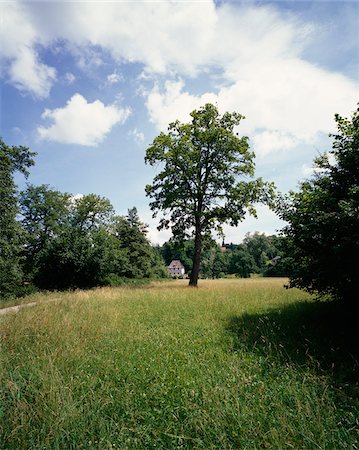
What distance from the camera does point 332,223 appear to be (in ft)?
20.0

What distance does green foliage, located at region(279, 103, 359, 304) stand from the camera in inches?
233

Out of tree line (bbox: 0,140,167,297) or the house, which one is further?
the house

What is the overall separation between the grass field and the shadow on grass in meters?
0.03

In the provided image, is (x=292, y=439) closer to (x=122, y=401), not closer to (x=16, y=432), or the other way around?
(x=122, y=401)

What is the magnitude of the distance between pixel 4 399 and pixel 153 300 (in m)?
8.59

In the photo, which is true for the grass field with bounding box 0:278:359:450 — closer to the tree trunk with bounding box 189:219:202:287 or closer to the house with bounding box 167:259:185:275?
the tree trunk with bounding box 189:219:202:287

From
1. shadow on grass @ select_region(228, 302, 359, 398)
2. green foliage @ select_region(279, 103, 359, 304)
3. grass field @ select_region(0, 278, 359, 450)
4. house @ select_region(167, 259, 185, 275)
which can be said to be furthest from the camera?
house @ select_region(167, 259, 185, 275)

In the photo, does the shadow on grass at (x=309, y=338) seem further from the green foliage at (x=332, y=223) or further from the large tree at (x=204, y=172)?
the large tree at (x=204, y=172)

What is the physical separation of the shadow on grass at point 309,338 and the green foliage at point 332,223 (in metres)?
1.13

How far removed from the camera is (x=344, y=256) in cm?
604

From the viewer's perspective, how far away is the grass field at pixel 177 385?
3250 mm

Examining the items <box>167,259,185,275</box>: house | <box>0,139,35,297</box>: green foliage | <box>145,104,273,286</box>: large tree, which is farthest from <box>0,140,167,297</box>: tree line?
<box>167,259,185,275</box>: house

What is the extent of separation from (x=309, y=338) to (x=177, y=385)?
4188mm

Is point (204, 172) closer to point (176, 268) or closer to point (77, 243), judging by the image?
point (77, 243)
